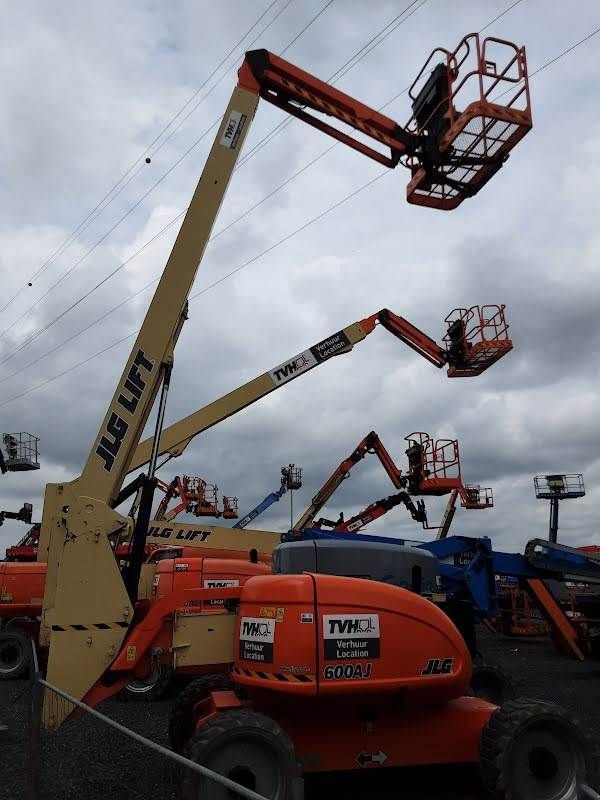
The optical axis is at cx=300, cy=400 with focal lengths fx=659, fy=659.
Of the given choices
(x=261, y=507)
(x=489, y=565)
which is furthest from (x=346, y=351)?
(x=261, y=507)

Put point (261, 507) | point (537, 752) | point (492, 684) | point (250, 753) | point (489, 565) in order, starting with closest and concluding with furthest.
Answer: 1. point (250, 753)
2. point (537, 752)
3. point (492, 684)
4. point (489, 565)
5. point (261, 507)

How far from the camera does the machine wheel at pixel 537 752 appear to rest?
5.46 meters

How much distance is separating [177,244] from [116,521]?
11.0ft

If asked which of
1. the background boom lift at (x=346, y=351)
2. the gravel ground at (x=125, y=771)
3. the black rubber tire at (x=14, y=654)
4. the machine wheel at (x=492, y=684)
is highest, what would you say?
the background boom lift at (x=346, y=351)

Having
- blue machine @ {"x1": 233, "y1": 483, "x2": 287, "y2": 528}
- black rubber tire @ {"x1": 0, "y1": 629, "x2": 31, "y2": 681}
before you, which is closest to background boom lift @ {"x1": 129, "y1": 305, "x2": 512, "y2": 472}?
black rubber tire @ {"x1": 0, "y1": 629, "x2": 31, "y2": 681}

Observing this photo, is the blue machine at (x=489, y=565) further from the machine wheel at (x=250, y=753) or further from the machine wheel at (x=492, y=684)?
the machine wheel at (x=250, y=753)

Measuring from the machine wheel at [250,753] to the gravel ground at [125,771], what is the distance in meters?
1.25

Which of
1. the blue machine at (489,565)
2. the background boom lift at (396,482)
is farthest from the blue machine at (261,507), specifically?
the blue machine at (489,565)

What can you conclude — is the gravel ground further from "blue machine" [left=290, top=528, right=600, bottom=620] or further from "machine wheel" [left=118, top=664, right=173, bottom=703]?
"blue machine" [left=290, top=528, right=600, bottom=620]

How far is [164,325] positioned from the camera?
299 inches

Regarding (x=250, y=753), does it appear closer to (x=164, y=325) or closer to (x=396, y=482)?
(x=164, y=325)

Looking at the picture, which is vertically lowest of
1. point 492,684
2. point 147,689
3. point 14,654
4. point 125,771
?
Result: point 14,654

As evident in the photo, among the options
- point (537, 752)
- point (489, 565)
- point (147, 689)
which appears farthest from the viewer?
point (489, 565)

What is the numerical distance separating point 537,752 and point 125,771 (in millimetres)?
4048
